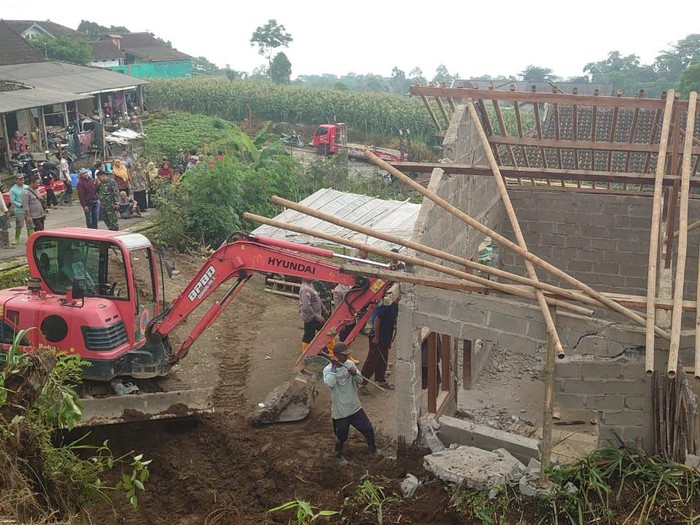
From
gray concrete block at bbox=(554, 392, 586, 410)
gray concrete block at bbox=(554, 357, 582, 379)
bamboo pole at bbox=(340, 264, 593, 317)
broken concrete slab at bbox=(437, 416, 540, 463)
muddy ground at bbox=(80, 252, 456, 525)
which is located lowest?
muddy ground at bbox=(80, 252, 456, 525)

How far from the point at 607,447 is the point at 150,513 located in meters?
4.77

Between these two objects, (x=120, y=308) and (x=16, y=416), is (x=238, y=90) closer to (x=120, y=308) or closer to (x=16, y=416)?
(x=120, y=308)

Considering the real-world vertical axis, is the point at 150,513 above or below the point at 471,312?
below

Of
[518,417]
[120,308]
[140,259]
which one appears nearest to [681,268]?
[518,417]

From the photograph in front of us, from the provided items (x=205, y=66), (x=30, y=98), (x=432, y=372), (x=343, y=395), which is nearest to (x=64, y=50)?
(x=30, y=98)

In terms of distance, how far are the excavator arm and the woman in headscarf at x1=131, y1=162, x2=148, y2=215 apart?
32.0ft

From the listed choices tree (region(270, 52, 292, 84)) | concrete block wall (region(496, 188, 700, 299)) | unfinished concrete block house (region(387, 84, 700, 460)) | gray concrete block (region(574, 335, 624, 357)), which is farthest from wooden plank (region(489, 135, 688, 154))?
tree (region(270, 52, 292, 84))

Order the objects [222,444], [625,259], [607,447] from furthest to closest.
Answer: [625,259] < [222,444] < [607,447]

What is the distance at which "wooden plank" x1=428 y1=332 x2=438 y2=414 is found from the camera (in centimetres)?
959

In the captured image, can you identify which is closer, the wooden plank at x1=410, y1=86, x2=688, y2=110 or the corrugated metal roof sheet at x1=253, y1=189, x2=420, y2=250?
the wooden plank at x1=410, y1=86, x2=688, y2=110

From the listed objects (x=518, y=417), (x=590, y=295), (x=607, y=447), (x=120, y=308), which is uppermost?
(x=590, y=295)

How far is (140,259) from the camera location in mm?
14688

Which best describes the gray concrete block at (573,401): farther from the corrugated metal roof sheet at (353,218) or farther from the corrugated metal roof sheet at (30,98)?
the corrugated metal roof sheet at (30,98)

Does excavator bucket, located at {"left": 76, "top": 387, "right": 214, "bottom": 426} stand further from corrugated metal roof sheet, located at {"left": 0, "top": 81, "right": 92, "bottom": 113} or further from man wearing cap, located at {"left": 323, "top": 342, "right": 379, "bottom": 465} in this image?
corrugated metal roof sheet, located at {"left": 0, "top": 81, "right": 92, "bottom": 113}
